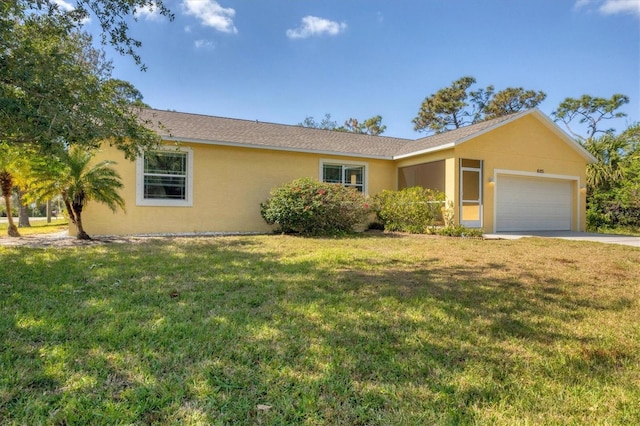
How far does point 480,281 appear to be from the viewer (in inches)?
206

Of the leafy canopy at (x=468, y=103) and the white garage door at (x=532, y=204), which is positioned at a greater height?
the leafy canopy at (x=468, y=103)

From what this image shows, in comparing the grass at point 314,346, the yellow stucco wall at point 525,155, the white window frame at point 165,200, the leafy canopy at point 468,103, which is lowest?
the grass at point 314,346

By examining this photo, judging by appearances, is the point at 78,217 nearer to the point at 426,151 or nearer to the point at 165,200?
the point at 165,200

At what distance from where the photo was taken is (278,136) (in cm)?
1390

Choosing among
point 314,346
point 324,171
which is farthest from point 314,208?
point 314,346

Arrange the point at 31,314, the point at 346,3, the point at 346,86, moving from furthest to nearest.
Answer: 1. the point at 346,86
2. the point at 346,3
3. the point at 31,314

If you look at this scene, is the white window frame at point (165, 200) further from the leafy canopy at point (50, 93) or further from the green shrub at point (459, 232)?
the green shrub at point (459, 232)

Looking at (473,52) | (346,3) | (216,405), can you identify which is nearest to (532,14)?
(473,52)

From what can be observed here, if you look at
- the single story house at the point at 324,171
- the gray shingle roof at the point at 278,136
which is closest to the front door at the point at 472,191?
the single story house at the point at 324,171

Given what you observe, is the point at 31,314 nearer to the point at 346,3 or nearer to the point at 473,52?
the point at 346,3

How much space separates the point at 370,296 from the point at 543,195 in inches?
529

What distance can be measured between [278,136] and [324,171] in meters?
2.26

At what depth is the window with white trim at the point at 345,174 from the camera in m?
13.8

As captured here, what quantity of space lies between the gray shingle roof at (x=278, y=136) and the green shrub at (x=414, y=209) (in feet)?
6.09
